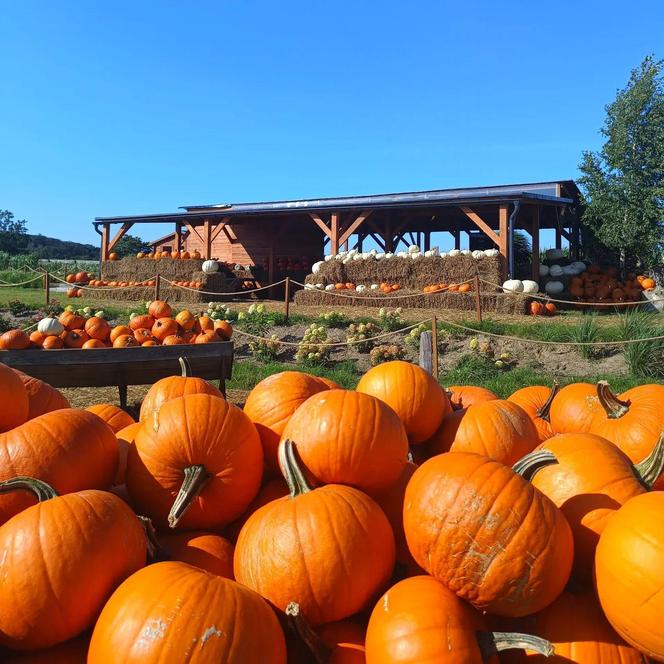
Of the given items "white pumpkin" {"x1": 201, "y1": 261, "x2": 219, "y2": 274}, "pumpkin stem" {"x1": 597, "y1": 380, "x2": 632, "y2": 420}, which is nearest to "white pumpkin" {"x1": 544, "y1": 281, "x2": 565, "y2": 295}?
"white pumpkin" {"x1": 201, "y1": 261, "x2": 219, "y2": 274}

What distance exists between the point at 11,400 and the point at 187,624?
1.33m

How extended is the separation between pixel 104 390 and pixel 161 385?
5.65 meters

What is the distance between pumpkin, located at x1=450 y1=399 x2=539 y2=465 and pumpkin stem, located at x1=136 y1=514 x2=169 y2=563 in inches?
43.6

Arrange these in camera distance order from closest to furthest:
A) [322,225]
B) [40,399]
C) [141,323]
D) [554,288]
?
[40,399] < [141,323] < [554,288] < [322,225]

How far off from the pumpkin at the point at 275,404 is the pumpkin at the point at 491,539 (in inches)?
26.9

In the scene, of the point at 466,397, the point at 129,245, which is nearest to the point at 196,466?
the point at 466,397

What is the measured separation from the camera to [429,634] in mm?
1322

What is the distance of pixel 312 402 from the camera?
1.95 meters

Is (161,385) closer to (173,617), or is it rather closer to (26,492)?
(26,492)

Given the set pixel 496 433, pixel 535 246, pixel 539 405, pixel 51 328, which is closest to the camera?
pixel 496 433

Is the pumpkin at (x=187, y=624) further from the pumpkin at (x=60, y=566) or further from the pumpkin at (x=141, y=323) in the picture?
the pumpkin at (x=141, y=323)

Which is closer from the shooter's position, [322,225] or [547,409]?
[547,409]

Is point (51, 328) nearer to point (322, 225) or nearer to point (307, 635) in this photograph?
point (307, 635)

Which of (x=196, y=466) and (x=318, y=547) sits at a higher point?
(x=196, y=466)
